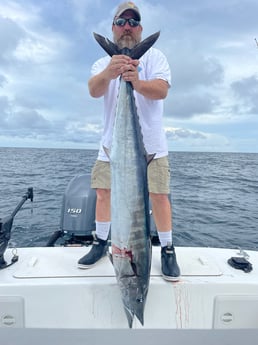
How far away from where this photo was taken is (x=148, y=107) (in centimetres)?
268

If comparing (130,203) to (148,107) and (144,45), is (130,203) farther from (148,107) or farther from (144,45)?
(144,45)

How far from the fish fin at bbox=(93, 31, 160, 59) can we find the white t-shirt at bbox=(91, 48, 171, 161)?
1.22 ft

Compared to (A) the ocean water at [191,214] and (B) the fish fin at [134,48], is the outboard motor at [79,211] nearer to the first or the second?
(A) the ocean water at [191,214]

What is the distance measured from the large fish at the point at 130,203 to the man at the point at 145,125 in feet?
0.72

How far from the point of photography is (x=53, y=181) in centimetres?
1505

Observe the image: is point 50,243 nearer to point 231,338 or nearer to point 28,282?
point 28,282

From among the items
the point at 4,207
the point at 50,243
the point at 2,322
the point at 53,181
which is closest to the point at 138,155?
the point at 2,322

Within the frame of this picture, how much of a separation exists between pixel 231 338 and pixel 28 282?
1515 mm

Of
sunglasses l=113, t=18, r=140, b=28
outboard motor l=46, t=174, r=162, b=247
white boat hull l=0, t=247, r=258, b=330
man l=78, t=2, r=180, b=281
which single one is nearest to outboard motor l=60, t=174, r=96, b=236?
outboard motor l=46, t=174, r=162, b=247

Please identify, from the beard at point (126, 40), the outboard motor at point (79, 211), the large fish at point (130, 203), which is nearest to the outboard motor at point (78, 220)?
the outboard motor at point (79, 211)

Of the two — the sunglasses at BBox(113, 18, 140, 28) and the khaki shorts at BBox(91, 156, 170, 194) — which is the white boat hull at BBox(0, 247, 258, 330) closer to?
the khaki shorts at BBox(91, 156, 170, 194)

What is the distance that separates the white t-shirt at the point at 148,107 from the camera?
2645 mm

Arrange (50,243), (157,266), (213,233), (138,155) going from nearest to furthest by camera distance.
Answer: (138,155) < (157,266) < (50,243) < (213,233)

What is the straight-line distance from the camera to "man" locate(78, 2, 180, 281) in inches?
96.7
